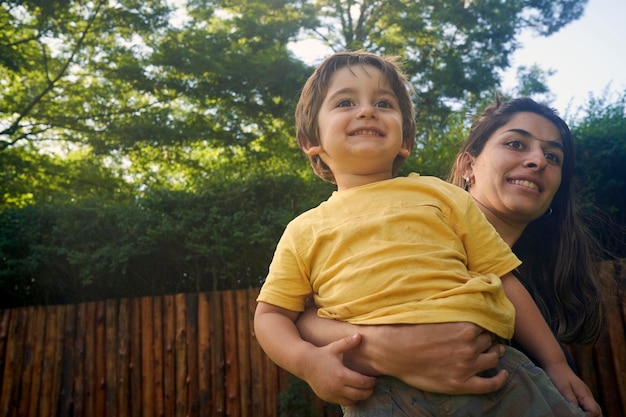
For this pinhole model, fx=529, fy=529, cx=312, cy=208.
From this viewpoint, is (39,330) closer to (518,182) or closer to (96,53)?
(518,182)

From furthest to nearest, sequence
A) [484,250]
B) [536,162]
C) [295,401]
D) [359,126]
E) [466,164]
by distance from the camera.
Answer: [295,401] < [466,164] < [536,162] < [359,126] < [484,250]

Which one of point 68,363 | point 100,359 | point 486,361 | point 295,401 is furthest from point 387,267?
point 68,363

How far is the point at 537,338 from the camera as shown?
5.52ft

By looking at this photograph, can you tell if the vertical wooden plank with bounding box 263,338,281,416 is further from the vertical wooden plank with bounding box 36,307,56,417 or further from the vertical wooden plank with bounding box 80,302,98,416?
the vertical wooden plank with bounding box 36,307,56,417

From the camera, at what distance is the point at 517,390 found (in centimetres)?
149

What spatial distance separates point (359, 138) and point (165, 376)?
492 cm

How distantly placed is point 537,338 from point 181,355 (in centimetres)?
486

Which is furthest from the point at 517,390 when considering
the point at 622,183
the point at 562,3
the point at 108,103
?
the point at 562,3

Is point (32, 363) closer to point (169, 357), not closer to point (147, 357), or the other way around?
point (147, 357)

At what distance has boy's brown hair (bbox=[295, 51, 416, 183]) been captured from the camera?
205cm

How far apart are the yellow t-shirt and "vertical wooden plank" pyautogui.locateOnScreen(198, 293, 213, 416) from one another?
4.25 metres

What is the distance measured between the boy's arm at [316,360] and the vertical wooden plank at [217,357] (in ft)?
13.9

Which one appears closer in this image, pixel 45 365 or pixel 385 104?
pixel 385 104

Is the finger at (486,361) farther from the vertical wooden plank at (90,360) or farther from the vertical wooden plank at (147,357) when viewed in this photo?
the vertical wooden plank at (90,360)
